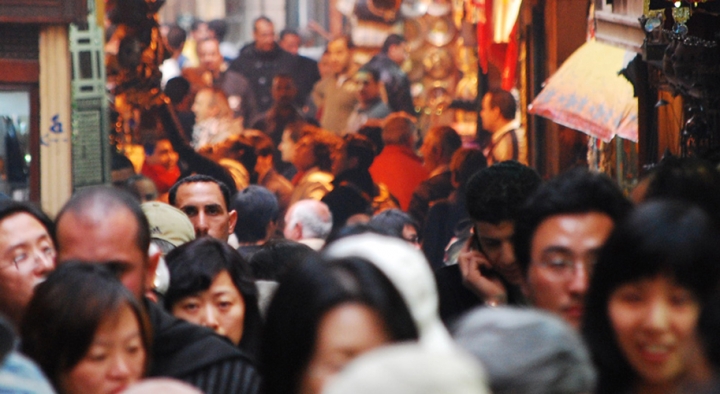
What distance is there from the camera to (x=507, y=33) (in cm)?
1204

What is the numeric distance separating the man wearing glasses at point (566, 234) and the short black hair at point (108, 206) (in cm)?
103

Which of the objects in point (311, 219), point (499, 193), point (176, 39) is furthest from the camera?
point (176, 39)

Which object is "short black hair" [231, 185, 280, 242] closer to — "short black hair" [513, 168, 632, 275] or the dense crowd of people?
the dense crowd of people

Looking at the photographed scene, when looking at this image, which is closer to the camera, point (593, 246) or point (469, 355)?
point (469, 355)

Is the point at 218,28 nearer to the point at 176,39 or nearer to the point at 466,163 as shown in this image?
the point at 176,39

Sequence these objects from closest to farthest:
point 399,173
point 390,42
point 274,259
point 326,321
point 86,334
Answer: point 326,321
point 86,334
point 274,259
point 399,173
point 390,42

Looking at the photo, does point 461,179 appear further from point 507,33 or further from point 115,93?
point 115,93

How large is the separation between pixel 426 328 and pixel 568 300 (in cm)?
64

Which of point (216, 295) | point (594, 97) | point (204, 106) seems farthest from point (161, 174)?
point (216, 295)

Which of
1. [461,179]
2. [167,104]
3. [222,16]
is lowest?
[461,179]

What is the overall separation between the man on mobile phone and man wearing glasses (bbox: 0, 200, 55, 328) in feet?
4.11

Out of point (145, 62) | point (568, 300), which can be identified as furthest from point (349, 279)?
point (145, 62)

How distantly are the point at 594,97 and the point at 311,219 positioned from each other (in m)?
2.27

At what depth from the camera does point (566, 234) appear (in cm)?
305
